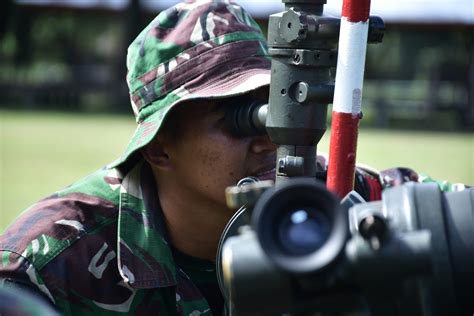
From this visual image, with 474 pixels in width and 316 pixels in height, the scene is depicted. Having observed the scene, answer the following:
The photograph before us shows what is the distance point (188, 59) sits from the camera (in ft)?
9.56

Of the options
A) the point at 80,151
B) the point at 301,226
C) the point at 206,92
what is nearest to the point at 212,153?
the point at 206,92

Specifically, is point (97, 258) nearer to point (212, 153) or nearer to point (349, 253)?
point (212, 153)

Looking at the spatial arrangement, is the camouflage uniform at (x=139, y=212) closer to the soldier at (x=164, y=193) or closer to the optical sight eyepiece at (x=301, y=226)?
the soldier at (x=164, y=193)

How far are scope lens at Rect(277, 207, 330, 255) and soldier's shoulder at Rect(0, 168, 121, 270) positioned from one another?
1.58 metres

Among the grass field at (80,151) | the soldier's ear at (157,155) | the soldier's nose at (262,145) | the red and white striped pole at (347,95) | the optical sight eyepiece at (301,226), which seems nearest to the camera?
the optical sight eyepiece at (301,226)

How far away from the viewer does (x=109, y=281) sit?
2.81 m

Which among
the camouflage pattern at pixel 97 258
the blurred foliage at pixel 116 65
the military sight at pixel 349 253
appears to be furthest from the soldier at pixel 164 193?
the blurred foliage at pixel 116 65

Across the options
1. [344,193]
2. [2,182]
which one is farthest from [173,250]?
[2,182]

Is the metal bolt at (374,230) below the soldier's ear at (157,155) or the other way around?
below

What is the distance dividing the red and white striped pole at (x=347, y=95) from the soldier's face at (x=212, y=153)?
0.57 metres

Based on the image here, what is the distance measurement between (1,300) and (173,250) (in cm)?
194

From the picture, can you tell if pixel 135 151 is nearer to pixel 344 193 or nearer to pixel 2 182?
pixel 344 193

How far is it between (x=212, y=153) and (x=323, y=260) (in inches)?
63.5

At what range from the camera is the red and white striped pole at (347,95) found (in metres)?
2.03
